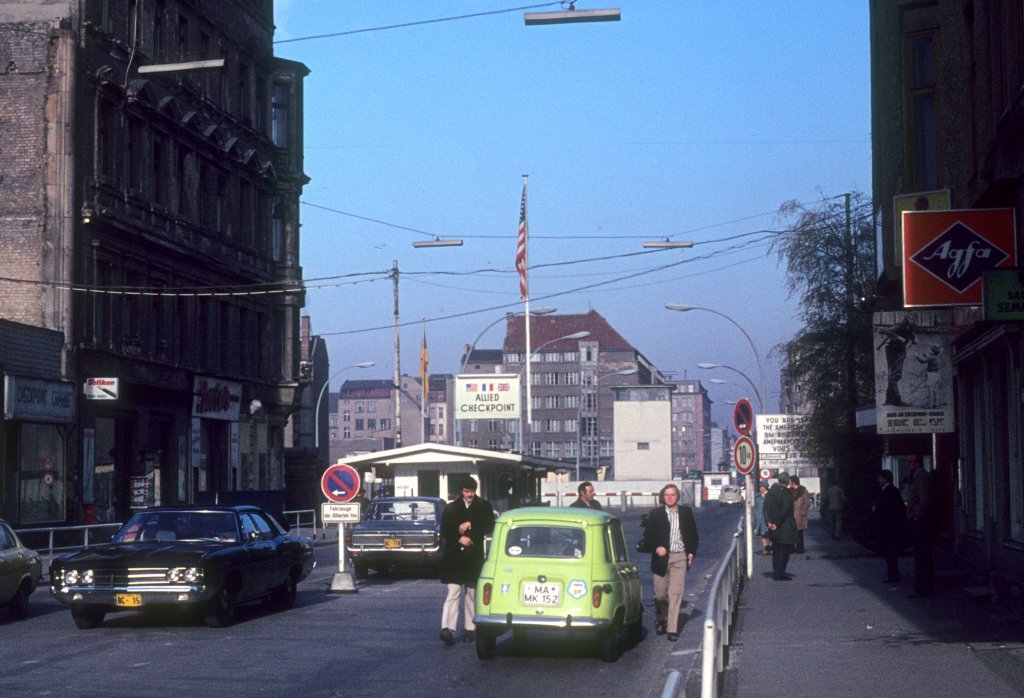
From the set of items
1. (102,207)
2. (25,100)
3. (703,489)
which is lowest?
(703,489)

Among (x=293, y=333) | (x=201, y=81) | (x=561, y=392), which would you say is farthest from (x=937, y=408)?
(x=561, y=392)

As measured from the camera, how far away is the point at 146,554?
18.0 meters

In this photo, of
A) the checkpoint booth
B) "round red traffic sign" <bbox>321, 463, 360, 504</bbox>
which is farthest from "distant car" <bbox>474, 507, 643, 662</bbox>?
the checkpoint booth

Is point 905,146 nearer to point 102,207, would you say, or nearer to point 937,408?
point 937,408

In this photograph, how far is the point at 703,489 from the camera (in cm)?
13475

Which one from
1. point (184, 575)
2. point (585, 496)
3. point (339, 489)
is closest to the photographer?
point (184, 575)

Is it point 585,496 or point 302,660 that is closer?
point 302,660

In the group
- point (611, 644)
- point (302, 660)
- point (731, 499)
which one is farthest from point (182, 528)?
point (731, 499)

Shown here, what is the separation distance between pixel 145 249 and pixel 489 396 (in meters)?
26.3

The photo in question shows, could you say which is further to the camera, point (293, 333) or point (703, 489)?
point (703, 489)

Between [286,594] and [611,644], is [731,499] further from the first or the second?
[611,644]

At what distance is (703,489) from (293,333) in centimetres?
8234

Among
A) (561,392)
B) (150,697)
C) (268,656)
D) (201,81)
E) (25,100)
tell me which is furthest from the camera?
(561,392)

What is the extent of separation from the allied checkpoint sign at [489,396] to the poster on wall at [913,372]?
147 ft
